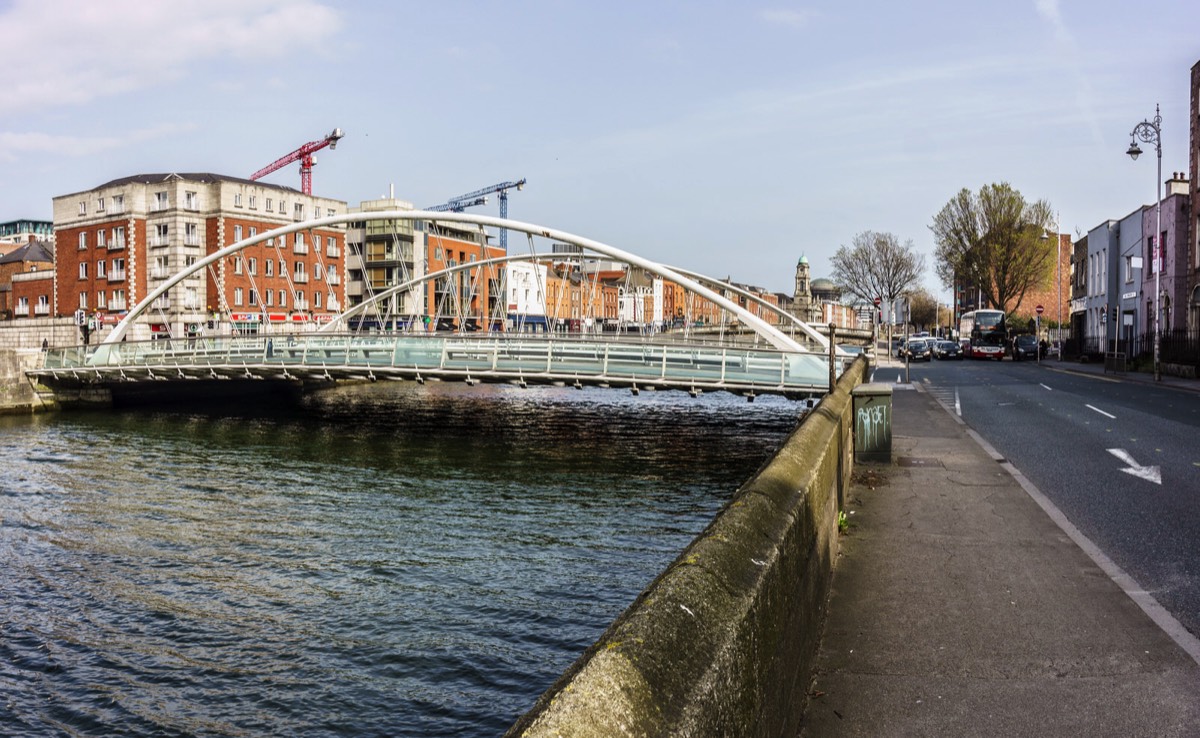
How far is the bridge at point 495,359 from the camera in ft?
84.9

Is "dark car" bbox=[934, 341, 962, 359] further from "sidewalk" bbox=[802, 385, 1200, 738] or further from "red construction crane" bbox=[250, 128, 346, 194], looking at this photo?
"red construction crane" bbox=[250, 128, 346, 194]

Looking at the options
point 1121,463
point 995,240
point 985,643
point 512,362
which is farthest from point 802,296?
point 985,643

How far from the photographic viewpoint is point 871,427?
46.1 ft

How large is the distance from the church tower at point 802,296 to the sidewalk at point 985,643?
116 meters

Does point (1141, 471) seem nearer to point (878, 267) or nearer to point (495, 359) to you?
point (495, 359)

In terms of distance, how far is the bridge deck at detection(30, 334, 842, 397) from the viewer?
25.8m

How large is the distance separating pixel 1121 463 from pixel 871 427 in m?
3.86

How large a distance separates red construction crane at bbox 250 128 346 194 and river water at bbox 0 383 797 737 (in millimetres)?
119770

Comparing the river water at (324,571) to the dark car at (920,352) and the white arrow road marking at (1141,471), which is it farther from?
the dark car at (920,352)

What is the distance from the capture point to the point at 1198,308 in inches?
1667

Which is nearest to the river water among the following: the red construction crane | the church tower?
the church tower

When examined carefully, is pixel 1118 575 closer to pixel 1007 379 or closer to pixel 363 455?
pixel 363 455

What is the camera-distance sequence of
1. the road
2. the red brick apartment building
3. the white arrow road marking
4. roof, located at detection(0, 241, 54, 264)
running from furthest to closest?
roof, located at detection(0, 241, 54, 264) < the red brick apartment building < the white arrow road marking < the road

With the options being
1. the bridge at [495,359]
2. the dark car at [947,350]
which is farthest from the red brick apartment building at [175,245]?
the dark car at [947,350]
